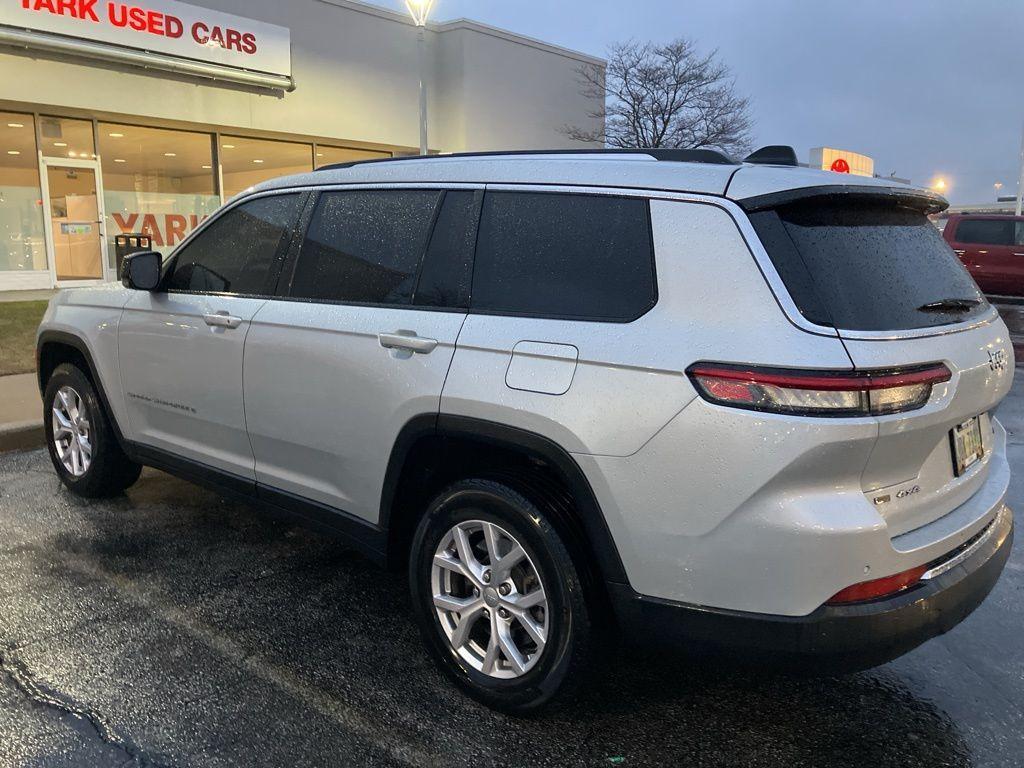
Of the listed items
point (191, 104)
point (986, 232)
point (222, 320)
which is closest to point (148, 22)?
point (191, 104)

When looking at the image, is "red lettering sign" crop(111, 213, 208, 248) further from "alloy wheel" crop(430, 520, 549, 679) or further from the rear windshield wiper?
the rear windshield wiper

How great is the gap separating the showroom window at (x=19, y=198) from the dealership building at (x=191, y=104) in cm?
2

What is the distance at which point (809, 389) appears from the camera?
7.17ft

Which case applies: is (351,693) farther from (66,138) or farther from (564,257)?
(66,138)

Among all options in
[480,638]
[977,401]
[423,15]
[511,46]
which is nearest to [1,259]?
[423,15]

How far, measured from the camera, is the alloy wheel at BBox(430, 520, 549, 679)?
2725mm

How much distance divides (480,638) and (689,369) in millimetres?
1291

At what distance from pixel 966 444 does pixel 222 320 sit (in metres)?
3.03

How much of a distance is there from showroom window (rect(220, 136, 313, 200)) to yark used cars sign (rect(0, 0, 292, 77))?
198 cm

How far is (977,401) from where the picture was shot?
2.59m

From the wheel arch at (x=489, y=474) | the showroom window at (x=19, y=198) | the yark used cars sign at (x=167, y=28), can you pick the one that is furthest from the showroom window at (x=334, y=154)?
the wheel arch at (x=489, y=474)

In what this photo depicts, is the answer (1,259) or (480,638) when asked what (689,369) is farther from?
(1,259)

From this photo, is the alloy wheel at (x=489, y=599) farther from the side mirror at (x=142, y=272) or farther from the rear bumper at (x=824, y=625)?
the side mirror at (x=142, y=272)

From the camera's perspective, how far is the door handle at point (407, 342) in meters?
2.93
